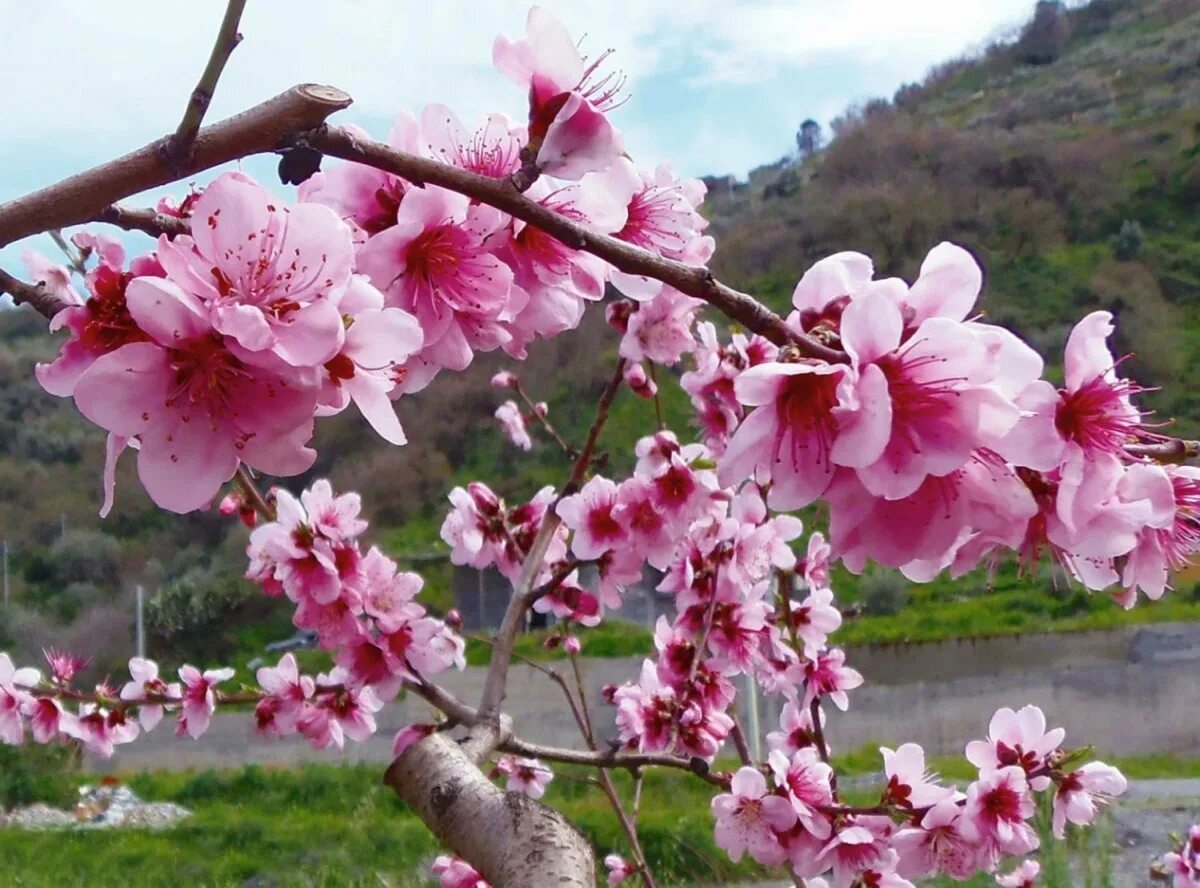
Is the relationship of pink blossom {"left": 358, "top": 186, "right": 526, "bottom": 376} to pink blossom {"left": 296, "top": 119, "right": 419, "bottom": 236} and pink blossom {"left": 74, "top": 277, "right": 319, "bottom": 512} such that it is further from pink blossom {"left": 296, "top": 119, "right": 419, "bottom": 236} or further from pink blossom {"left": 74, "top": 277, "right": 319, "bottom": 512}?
pink blossom {"left": 74, "top": 277, "right": 319, "bottom": 512}

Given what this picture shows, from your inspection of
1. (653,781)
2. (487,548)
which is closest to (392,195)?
(487,548)

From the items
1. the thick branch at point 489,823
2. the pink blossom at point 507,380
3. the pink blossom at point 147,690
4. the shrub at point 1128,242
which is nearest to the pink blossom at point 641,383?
the pink blossom at point 507,380

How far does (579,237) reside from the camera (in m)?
0.42

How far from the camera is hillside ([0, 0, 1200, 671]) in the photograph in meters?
8.39

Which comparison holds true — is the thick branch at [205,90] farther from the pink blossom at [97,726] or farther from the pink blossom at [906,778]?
the pink blossom at [97,726]

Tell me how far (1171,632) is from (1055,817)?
4.70m

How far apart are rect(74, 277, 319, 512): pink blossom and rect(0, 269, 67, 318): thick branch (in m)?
0.10

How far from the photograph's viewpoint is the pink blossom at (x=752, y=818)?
107cm

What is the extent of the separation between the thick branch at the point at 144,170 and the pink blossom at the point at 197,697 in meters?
1.17

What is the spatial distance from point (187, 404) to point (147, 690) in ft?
3.99

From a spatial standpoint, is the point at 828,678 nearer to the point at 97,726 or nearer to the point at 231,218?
the point at 97,726

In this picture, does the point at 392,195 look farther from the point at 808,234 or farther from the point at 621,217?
the point at 808,234

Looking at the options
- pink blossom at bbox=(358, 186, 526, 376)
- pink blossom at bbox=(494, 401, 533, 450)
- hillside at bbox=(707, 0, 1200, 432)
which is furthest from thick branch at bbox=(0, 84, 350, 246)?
hillside at bbox=(707, 0, 1200, 432)

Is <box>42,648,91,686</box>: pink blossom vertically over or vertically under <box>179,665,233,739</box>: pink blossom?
over
